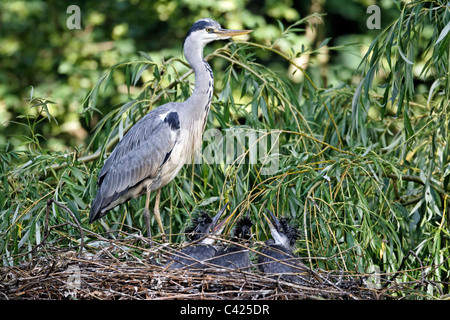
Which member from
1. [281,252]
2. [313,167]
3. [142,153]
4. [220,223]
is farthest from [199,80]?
[281,252]

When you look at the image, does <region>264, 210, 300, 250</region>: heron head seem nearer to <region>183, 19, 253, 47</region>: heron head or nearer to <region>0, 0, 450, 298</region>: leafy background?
<region>0, 0, 450, 298</region>: leafy background

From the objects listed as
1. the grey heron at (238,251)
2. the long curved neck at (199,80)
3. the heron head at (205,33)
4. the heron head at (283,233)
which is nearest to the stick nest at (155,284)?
the grey heron at (238,251)

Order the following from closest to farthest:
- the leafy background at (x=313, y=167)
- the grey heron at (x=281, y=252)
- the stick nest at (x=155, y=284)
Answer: the stick nest at (x=155, y=284) → the grey heron at (x=281, y=252) → the leafy background at (x=313, y=167)

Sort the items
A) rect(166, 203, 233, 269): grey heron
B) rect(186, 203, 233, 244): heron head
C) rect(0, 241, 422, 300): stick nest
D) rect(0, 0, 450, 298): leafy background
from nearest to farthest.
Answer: rect(0, 241, 422, 300): stick nest, rect(166, 203, 233, 269): grey heron, rect(0, 0, 450, 298): leafy background, rect(186, 203, 233, 244): heron head

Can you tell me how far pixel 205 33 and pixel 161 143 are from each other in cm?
80

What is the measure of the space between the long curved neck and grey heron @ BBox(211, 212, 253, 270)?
36.9 inches

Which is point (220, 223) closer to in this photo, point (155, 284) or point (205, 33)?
point (155, 284)

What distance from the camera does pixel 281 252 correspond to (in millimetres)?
3289

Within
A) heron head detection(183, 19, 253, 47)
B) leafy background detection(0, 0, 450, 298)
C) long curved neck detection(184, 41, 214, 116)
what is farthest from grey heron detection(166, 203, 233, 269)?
heron head detection(183, 19, 253, 47)

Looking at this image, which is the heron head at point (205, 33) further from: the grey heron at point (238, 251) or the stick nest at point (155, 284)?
the stick nest at point (155, 284)

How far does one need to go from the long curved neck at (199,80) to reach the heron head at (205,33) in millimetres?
47

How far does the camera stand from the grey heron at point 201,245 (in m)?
3.48

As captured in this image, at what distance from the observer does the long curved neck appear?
4414 mm
